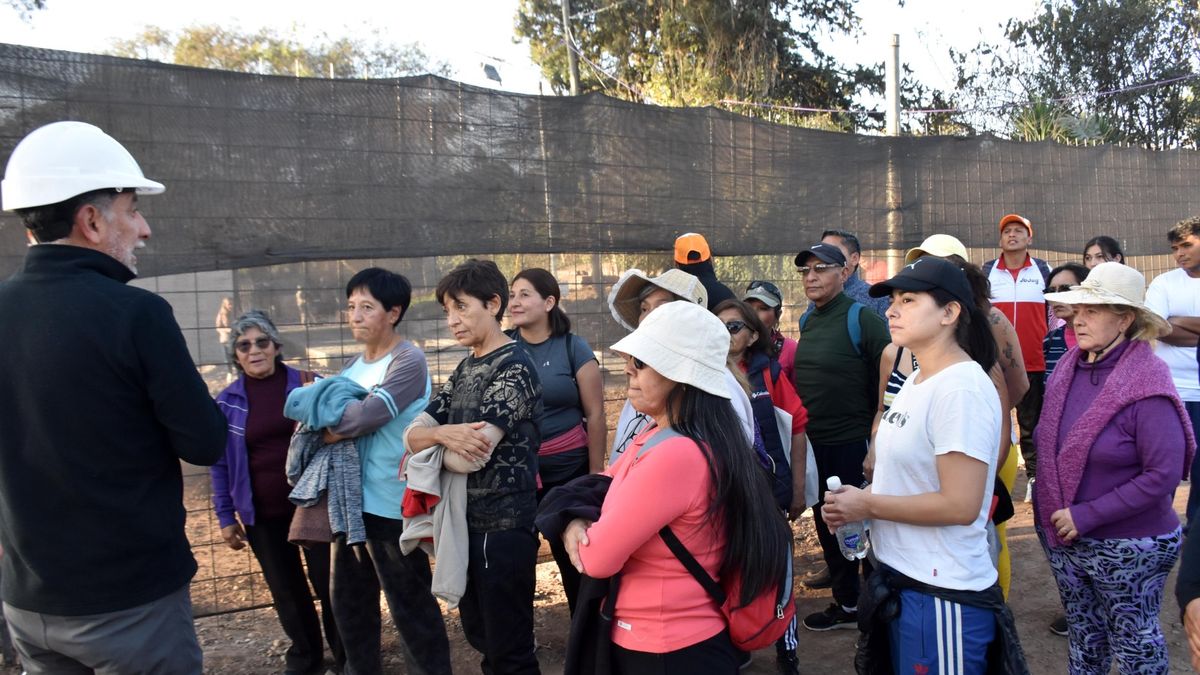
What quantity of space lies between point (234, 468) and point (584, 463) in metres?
1.62

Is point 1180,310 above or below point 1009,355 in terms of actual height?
above

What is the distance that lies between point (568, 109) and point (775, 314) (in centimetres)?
181

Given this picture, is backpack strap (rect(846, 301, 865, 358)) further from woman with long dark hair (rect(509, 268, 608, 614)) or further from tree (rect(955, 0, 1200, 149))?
tree (rect(955, 0, 1200, 149))

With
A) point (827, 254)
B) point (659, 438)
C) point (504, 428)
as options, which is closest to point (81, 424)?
point (504, 428)

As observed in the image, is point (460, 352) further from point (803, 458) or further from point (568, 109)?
point (803, 458)

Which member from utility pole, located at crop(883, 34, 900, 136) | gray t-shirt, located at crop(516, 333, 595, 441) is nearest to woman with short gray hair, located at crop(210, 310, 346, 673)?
gray t-shirt, located at crop(516, 333, 595, 441)

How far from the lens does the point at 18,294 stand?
2.23m

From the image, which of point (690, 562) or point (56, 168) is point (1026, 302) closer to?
point (690, 562)

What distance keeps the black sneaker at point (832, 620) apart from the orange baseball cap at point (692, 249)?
2140 millimetres

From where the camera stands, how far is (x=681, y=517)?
2.20m

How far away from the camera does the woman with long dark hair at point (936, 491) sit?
2.50 meters

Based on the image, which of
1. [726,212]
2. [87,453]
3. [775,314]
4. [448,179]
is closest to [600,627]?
[87,453]

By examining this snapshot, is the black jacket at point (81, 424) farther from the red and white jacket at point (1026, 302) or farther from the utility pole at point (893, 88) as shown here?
the utility pole at point (893, 88)

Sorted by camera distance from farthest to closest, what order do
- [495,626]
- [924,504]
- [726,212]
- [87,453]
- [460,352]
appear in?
[726,212]
[460,352]
[495,626]
[924,504]
[87,453]
